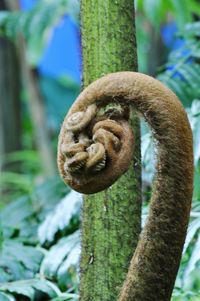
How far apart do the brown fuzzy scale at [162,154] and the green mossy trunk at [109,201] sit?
18 cm

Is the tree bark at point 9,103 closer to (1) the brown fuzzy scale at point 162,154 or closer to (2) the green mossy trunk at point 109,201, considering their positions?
(2) the green mossy trunk at point 109,201

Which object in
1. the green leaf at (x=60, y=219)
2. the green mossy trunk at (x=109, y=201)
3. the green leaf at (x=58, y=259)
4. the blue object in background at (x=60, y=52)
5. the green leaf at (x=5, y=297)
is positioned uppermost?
the blue object in background at (x=60, y=52)

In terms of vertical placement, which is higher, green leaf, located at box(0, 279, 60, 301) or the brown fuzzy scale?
the brown fuzzy scale

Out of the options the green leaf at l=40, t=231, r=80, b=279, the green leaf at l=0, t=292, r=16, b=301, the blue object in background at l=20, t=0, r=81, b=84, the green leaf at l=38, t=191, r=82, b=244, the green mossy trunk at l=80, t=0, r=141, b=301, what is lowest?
the green leaf at l=0, t=292, r=16, b=301

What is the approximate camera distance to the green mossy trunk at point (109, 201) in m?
1.30

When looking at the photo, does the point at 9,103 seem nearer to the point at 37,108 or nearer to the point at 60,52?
the point at 37,108

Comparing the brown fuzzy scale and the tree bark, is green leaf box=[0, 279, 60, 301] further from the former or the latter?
the tree bark

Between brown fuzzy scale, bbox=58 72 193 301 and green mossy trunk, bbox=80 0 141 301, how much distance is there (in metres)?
0.18

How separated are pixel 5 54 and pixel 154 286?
3669mm

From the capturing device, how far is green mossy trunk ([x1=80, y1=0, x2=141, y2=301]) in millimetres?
1303

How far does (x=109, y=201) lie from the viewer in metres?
1.32

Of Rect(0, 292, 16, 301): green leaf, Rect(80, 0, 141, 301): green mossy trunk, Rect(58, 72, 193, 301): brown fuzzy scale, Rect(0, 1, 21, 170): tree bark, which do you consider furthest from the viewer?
Rect(0, 1, 21, 170): tree bark

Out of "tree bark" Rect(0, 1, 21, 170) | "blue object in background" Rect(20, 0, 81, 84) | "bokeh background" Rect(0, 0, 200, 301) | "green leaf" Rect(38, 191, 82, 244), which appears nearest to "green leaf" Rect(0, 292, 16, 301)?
"bokeh background" Rect(0, 0, 200, 301)

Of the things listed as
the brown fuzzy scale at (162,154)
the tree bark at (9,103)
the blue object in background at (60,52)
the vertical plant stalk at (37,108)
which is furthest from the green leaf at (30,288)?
the blue object in background at (60,52)
